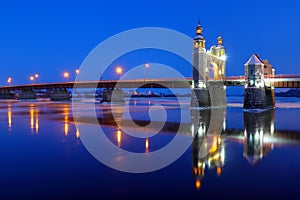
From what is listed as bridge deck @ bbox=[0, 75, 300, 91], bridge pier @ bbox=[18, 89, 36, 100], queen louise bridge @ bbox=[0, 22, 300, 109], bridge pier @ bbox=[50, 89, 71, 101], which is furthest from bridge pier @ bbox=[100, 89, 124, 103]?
bridge pier @ bbox=[18, 89, 36, 100]

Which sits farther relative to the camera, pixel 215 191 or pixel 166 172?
pixel 166 172

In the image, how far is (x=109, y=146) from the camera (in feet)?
53.1

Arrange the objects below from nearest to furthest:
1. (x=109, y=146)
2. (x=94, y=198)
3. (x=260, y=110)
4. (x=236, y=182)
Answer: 1. (x=94, y=198)
2. (x=236, y=182)
3. (x=109, y=146)
4. (x=260, y=110)

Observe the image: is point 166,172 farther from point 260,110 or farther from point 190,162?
point 260,110

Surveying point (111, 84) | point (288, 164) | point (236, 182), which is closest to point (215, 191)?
point (236, 182)

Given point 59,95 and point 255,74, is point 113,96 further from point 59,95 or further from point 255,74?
point 255,74

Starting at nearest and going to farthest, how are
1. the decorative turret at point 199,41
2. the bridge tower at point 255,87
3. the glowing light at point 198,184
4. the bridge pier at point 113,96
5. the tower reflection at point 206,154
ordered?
the glowing light at point 198,184 < the tower reflection at point 206,154 < the bridge tower at point 255,87 < the decorative turret at point 199,41 < the bridge pier at point 113,96

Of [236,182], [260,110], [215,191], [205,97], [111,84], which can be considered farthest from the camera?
[111,84]

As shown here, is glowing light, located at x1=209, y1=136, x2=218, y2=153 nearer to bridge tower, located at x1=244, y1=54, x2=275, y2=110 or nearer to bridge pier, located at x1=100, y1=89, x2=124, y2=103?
bridge tower, located at x1=244, y1=54, x2=275, y2=110

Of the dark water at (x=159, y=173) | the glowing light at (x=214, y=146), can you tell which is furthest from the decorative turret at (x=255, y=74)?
the glowing light at (x=214, y=146)

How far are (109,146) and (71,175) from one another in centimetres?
586

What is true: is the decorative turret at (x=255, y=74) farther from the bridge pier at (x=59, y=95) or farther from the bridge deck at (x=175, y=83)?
the bridge pier at (x=59, y=95)

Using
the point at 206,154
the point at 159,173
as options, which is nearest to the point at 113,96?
the point at 206,154

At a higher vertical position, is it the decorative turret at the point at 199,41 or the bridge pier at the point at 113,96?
the decorative turret at the point at 199,41
